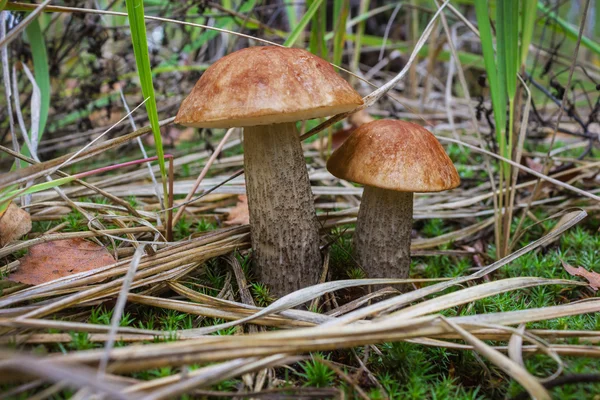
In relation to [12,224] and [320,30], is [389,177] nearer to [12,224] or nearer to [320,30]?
[320,30]

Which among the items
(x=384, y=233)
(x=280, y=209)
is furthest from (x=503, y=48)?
(x=280, y=209)

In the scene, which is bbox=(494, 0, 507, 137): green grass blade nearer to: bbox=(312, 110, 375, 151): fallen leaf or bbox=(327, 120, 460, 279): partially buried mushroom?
bbox=(327, 120, 460, 279): partially buried mushroom

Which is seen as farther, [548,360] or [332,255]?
[332,255]

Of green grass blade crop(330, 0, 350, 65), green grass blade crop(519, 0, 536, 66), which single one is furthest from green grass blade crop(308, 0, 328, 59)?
green grass blade crop(519, 0, 536, 66)

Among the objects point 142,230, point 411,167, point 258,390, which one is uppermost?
point 411,167

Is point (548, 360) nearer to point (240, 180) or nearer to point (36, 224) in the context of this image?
point (240, 180)

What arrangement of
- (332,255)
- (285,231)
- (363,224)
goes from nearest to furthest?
(285,231), (363,224), (332,255)

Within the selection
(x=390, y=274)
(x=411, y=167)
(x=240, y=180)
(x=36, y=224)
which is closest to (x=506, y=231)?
(x=390, y=274)

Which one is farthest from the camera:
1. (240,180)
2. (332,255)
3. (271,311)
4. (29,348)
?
(240,180)
